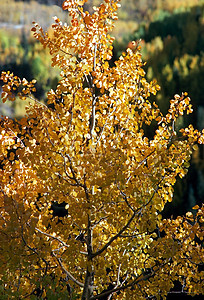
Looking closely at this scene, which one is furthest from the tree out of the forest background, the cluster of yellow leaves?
the forest background

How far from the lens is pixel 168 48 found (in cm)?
748

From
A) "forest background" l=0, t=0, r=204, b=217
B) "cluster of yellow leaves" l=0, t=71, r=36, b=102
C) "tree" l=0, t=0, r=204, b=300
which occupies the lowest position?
"tree" l=0, t=0, r=204, b=300

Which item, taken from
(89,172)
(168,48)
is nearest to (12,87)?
(89,172)

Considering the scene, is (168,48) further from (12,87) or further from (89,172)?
(89,172)

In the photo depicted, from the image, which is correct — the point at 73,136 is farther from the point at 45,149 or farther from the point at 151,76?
the point at 151,76

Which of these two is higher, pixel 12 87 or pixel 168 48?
pixel 168 48

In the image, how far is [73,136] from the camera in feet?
7.64

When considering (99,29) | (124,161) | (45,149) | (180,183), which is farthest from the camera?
(180,183)

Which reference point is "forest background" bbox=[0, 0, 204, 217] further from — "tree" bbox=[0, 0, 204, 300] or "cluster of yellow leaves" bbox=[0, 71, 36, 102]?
"cluster of yellow leaves" bbox=[0, 71, 36, 102]

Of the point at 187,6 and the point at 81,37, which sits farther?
the point at 187,6

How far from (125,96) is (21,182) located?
126 centimetres

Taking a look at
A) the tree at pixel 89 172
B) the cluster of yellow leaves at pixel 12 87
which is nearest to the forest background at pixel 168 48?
the tree at pixel 89 172

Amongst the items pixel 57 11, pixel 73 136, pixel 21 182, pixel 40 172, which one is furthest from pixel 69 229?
pixel 57 11

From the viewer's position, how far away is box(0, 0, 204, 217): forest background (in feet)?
21.3
